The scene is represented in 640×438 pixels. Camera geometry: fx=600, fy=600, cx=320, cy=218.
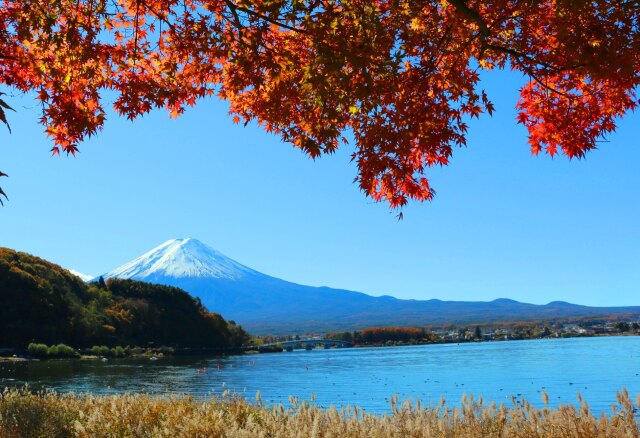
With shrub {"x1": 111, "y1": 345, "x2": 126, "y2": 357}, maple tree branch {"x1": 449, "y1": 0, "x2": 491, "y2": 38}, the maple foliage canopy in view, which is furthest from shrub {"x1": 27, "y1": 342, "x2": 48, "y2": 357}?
maple tree branch {"x1": 449, "y1": 0, "x2": 491, "y2": 38}

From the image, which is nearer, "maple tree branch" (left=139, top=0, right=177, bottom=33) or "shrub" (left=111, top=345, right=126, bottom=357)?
"maple tree branch" (left=139, top=0, right=177, bottom=33)

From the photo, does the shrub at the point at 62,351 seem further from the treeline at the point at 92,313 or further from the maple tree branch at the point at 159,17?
the maple tree branch at the point at 159,17

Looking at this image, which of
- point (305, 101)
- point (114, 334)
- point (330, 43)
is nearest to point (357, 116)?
point (305, 101)

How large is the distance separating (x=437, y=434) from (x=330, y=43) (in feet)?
21.9

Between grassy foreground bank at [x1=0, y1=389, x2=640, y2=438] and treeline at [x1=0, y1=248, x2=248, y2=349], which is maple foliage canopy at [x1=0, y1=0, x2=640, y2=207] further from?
treeline at [x1=0, y1=248, x2=248, y2=349]

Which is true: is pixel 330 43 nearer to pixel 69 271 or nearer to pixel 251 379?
pixel 251 379

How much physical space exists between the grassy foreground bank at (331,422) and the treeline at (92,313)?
81909 millimetres

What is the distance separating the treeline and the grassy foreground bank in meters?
81.9

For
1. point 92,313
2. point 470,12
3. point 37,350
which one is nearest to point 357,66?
point 470,12

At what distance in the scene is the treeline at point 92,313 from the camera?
84188mm

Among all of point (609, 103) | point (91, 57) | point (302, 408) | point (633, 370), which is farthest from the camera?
point (633, 370)

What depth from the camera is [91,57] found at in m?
13.4

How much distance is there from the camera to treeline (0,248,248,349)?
84188 millimetres

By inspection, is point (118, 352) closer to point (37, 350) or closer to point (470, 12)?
point (37, 350)
